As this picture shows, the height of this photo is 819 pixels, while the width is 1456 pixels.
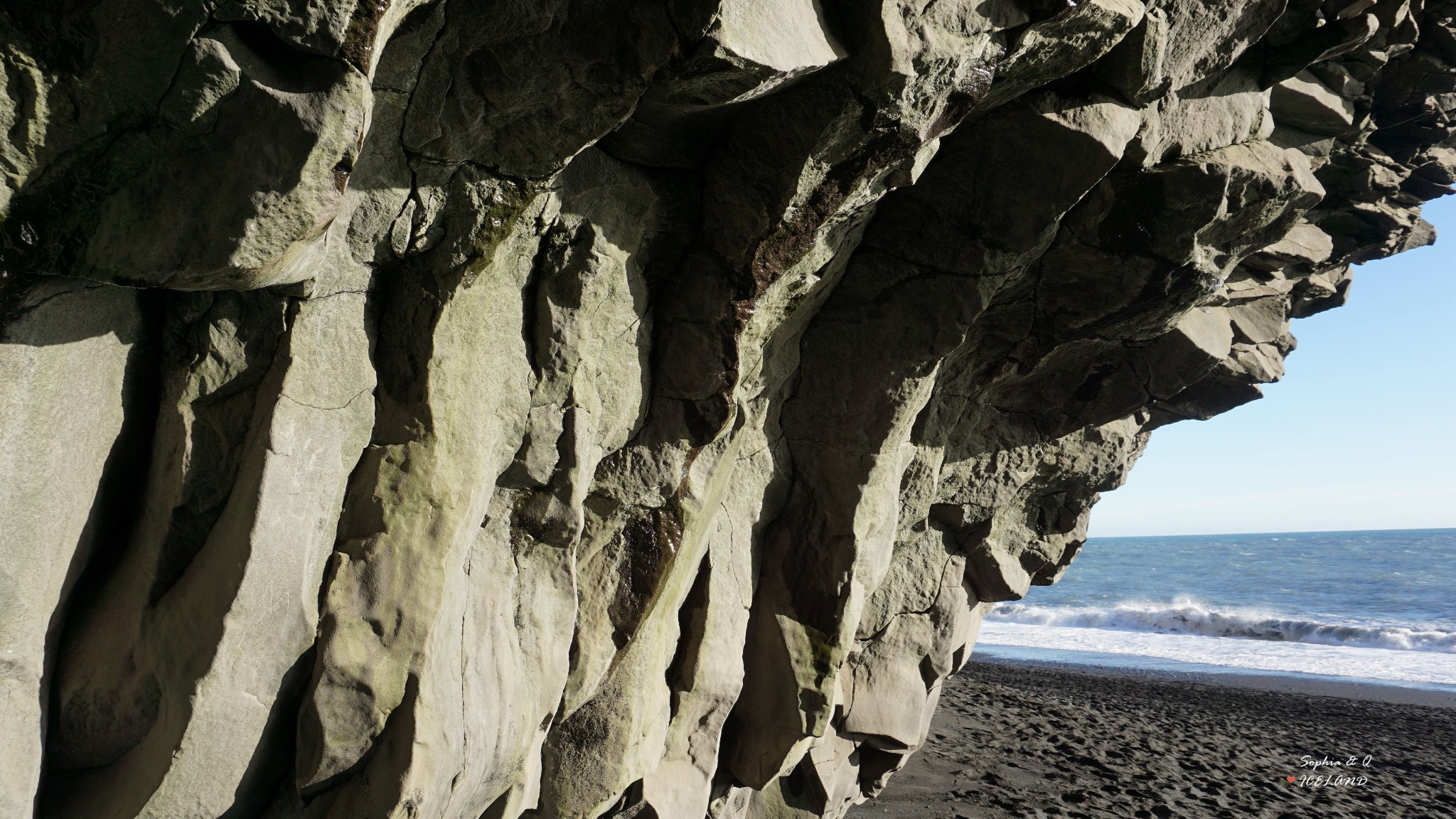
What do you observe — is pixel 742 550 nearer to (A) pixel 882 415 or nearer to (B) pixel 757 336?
(A) pixel 882 415

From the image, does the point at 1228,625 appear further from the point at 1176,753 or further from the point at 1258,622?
the point at 1176,753

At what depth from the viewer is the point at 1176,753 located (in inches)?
491

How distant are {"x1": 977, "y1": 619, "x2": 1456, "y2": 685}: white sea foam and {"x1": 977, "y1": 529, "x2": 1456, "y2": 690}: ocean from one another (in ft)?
0.13

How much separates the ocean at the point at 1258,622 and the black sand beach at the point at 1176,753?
3891 mm

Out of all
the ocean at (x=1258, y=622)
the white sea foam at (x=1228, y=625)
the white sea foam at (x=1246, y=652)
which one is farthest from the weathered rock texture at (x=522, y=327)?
the white sea foam at (x=1228, y=625)

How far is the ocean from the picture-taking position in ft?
71.3

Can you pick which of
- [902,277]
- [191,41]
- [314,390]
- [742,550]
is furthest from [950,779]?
[191,41]

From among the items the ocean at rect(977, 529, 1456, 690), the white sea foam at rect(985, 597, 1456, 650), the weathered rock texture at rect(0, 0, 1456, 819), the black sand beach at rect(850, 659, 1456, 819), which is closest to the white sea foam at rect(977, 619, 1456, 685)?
the ocean at rect(977, 529, 1456, 690)

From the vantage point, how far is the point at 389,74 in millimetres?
2947

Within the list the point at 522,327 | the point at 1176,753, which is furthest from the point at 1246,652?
the point at 522,327

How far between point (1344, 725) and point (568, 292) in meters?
16.3

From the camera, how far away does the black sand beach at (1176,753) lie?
9.98 metres

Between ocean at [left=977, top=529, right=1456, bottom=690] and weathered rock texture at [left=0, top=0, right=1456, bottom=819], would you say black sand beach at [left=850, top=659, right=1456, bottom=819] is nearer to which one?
ocean at [left=977, top=529, right=1456, bottom=690]

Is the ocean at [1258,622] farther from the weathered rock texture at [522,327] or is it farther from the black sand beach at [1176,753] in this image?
the weathered rock texture at [522,327]
